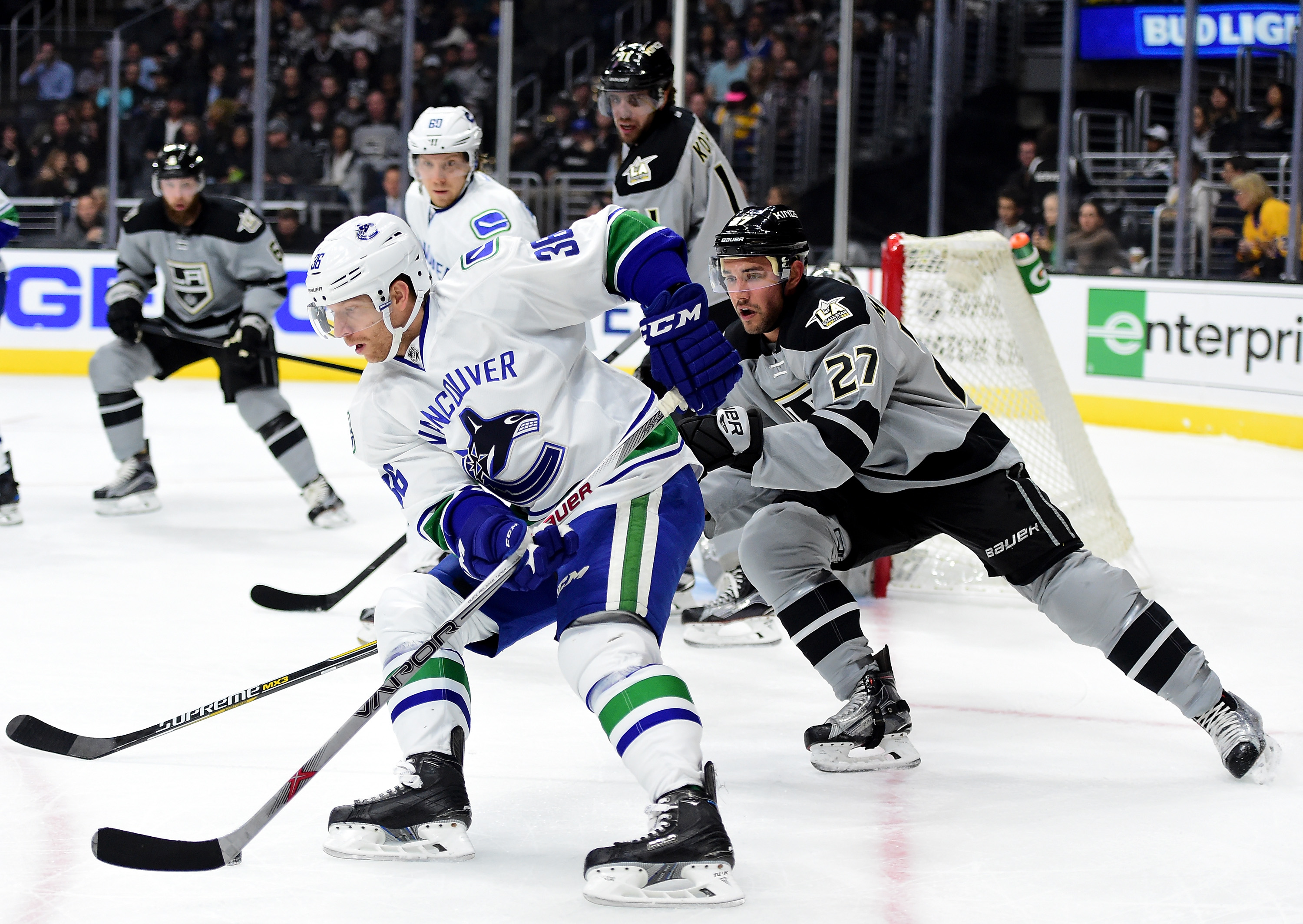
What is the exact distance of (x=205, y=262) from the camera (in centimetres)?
461

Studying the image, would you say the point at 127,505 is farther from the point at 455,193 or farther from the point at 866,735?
the point at 866,735

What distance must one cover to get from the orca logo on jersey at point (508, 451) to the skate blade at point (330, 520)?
98.2 inches

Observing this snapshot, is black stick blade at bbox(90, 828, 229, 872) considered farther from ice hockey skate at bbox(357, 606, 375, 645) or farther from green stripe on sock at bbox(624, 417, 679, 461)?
ice hockey skate at bbox(357, 606, 375, 645)

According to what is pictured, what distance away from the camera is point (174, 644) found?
319 cm

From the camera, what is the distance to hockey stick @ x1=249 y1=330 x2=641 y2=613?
3426 millimetres

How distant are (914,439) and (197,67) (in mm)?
8324

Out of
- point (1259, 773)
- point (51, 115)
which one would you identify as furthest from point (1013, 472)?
point (51, 115)

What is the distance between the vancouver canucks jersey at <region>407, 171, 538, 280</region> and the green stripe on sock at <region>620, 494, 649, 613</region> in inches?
69.1

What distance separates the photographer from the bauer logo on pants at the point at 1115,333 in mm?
6457

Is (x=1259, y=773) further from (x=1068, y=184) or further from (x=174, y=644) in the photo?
(x=1068, y=184)

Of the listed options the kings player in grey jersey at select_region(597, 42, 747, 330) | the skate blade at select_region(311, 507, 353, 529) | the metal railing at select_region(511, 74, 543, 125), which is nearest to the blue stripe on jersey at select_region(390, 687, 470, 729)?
the kings player in grey jersey at select_region(597, 42, 747, 330)

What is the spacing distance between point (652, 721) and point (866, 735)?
714 mm

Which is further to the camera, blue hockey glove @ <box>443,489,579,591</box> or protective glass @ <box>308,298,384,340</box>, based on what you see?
protective glass @ <box>308,298,384,340</box>

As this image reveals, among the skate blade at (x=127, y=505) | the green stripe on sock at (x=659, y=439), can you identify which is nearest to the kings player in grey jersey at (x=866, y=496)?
the green stripe on sock at (x=659, y=439)
